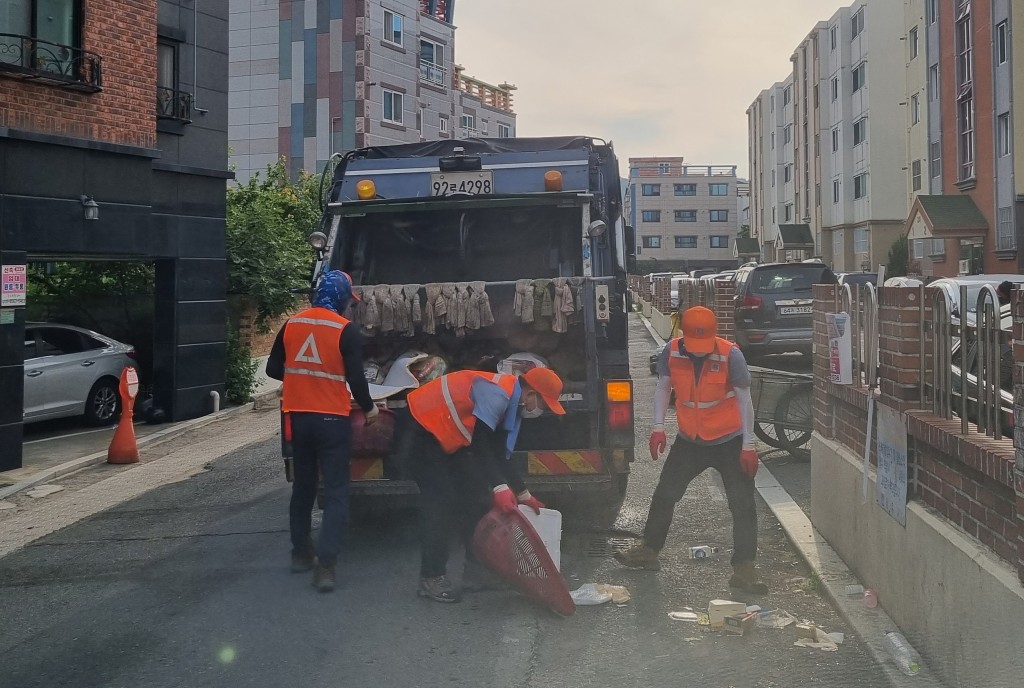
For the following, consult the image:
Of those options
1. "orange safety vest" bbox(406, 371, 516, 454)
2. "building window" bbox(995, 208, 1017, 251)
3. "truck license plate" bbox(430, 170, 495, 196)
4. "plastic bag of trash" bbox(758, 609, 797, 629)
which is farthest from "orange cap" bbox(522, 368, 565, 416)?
"building window" bbox(995, 208, 1017, 251)

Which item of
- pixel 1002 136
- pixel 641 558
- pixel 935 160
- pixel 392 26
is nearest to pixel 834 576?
pixel 641 558

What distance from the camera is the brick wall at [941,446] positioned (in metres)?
4.02

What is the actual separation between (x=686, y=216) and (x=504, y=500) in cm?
9686

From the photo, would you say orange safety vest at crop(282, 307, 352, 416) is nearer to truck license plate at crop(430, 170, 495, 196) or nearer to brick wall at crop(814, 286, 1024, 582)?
truck license plate at crop(430, 170, 495, 196)

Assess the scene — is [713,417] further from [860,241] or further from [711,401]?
[860,241]

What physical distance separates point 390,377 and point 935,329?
12.5 ft

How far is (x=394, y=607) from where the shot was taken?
5906 millimetres

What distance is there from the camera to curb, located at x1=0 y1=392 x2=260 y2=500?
33.7 feet

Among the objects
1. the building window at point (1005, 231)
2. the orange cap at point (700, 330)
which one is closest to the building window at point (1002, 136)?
the building window at point (1005, 231)

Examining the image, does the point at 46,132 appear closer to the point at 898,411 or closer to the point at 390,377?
the point at 390,377

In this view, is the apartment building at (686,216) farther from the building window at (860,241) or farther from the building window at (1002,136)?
the building window at (1002,136)

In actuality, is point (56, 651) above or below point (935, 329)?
below

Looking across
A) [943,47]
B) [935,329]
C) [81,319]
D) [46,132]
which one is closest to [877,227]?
[943,47]

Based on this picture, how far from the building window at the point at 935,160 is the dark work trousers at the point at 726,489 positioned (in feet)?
116
